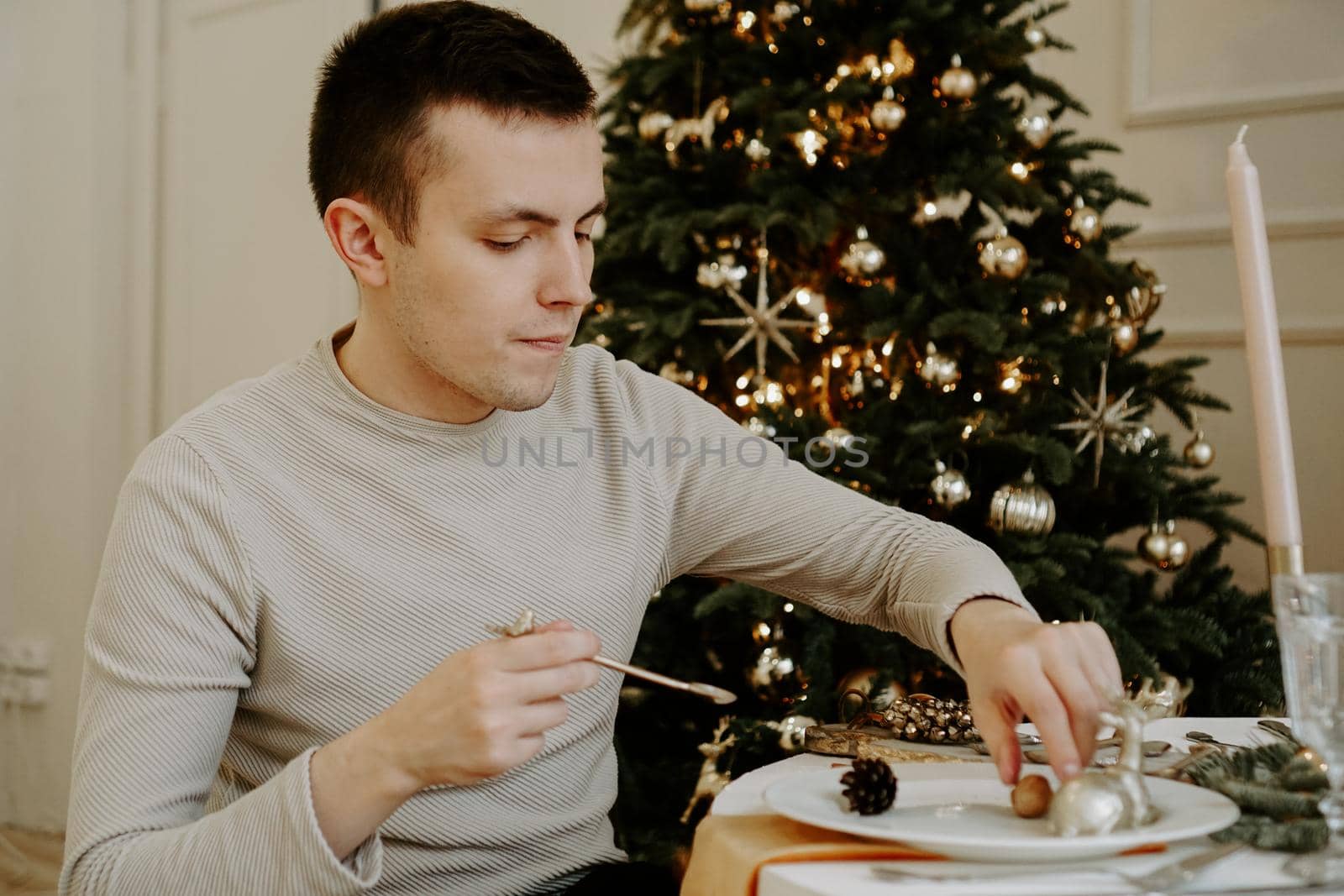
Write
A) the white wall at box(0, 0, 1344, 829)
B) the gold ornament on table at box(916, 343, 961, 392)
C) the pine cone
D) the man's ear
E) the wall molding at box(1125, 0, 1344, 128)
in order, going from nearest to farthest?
the pine cone → the man's ear → the gold ornament on table at box(916, 343, 961, 392) → the wall molding at box(1125, 0, 1344, 128) → the white wall at box(0, 0, 1344, 829)

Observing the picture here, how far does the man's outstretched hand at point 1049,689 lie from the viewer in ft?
2.63

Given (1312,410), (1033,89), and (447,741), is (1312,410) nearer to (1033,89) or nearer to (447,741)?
(1033,89)

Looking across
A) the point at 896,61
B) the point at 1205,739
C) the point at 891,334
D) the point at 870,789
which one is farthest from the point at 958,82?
the point at 870,789

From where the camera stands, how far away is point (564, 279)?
1.13 m

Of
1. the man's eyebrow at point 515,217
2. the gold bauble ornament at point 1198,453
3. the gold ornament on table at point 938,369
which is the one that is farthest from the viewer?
the gold bauble ornament at point 1198,453

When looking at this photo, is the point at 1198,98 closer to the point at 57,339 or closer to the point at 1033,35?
the point at 1033,35

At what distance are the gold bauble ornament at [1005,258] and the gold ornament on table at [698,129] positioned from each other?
0.49m

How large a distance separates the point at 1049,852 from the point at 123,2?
3595 millimetres

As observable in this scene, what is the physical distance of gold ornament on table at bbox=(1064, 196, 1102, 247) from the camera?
1.95m

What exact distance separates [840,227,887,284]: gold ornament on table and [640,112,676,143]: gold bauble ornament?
0.39 meters

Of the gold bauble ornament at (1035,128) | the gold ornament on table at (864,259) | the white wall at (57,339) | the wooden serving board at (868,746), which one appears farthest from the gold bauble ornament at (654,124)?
the white wall at (57,339)

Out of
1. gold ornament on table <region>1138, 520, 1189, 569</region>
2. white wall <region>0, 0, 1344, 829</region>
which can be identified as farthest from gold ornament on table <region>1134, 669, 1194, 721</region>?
white wall <region>0, 0, 1344, 829</region>

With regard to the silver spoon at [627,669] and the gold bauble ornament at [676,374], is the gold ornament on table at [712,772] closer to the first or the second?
the gold bauble ornament at [676,374]

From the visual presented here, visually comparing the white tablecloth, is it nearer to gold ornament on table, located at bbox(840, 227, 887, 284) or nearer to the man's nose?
the man's nose
